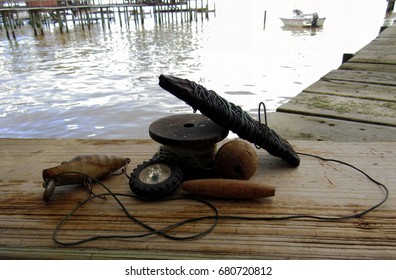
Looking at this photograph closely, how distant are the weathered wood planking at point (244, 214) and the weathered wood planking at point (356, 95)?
3.50 ft

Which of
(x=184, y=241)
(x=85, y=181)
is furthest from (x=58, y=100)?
(x=184, y=241)

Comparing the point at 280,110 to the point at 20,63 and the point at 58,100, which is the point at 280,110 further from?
the point at 20,63

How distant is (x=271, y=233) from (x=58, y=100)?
8.70 meters

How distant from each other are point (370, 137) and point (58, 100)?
8.31 m

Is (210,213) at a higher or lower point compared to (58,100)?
higher

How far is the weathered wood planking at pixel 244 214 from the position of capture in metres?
1.22

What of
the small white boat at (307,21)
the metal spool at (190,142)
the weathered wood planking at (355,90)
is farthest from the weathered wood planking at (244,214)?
the small white boat at (307,21)

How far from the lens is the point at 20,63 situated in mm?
14461

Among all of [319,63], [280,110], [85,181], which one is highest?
[85,181]

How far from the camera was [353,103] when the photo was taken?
10.8ft

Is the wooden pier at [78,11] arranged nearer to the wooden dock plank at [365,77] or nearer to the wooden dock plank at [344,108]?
the wooden dock plank at [365,77]

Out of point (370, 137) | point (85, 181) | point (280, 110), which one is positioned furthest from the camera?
A: point (280, 110)

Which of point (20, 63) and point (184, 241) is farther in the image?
point (20, 63)
